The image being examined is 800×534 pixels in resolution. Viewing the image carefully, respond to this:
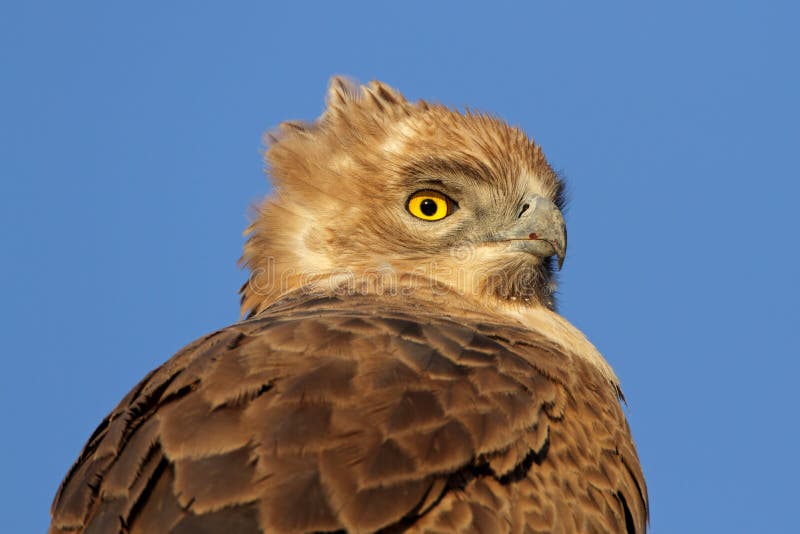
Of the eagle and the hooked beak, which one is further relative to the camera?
the hooked beak

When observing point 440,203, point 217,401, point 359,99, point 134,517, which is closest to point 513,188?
point 440,203

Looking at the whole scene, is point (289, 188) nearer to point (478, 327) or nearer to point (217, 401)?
point (478, 327)

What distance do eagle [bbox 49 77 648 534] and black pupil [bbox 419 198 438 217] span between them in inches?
0.6

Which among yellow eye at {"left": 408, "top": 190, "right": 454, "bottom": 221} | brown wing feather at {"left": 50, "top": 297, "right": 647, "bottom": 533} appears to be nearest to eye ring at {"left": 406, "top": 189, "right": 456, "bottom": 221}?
yellow eye at {"left": 408, "top": 190, "right": 454, "bottom": 221}

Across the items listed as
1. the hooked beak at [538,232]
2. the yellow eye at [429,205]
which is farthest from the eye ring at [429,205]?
the hooked beak at [538,232]

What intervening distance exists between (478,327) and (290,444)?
1.89 meters

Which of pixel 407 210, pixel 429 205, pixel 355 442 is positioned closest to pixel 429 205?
pixel 429 205

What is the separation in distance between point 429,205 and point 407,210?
5.9 inches

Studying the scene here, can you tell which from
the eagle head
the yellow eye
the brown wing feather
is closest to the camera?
the brown wing feather

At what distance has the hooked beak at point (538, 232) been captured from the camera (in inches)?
298

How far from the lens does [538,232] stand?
7605mm

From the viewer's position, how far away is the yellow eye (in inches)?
302

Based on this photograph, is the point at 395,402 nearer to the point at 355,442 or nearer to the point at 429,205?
the point at 355,442

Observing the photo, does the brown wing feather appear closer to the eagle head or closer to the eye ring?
the eagle head
